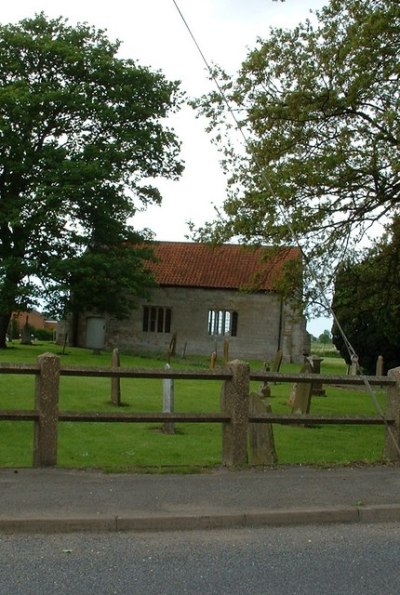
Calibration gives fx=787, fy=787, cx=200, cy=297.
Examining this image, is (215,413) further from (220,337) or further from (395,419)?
(220,337)

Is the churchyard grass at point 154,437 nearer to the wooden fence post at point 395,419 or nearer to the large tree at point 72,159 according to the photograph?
the wooden fence post at point 395,419

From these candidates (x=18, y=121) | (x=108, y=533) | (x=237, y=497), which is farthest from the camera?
(x=18, y=121)

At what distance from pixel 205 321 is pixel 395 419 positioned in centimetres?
3947

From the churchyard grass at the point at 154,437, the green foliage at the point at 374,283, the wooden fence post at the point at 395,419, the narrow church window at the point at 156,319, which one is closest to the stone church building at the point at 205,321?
the narrow church window at the point at 156,319

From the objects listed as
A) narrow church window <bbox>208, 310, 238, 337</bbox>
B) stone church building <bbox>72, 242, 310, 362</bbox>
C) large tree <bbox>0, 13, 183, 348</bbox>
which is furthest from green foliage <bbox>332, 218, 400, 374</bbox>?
narrow church window <bbox>208, 310, 238, 337</bbox>

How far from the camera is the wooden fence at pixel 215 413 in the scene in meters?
8.72

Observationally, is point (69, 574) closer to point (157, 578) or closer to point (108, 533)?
point (157, 578)

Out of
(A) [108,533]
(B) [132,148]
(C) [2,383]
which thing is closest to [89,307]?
(B) [132,148]

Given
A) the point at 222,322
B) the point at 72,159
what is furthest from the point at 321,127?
the point at 222,322

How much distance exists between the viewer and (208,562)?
589cm

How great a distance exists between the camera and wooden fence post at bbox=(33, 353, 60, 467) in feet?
28.5

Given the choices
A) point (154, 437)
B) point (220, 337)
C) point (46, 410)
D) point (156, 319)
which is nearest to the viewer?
point (46, 410)

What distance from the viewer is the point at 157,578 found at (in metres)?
5.48

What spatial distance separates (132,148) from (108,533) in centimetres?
3329
